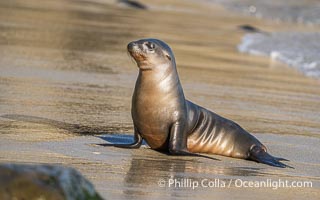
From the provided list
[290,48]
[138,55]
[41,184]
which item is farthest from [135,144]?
[290,48]

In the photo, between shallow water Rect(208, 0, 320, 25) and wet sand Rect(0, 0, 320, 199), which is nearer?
wet sand Rect(0, 0, 320, 199)

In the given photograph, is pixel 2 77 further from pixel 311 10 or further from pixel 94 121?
pixel 311 10

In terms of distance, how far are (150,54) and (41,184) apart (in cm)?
332

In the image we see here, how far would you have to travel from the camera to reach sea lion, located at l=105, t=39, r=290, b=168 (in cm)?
745

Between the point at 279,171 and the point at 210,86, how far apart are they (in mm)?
4526

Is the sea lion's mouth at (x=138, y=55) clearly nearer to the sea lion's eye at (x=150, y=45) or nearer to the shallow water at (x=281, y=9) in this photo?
the sea lion's eye at (x=150, y=45)

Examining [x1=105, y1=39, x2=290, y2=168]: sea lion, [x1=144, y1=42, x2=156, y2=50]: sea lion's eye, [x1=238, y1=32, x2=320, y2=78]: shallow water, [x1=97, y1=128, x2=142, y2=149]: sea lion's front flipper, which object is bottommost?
[x1=238, y1=32, x2=320, y2=78]: shallow water

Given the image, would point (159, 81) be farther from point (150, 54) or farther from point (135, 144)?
point (135, 144)

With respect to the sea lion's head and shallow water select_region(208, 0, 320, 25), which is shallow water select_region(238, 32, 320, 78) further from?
shallow water select_region(208, 0, 320, 25)

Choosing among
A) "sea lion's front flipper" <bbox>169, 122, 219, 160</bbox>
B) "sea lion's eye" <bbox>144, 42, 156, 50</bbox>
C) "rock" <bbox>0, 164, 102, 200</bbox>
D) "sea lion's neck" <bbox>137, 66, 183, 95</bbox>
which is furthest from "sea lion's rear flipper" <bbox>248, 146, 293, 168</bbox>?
"rock" <bbox>0, 164, 102, 200</bbox>

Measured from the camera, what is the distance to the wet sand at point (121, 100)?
264 inches

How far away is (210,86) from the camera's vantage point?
462 inches

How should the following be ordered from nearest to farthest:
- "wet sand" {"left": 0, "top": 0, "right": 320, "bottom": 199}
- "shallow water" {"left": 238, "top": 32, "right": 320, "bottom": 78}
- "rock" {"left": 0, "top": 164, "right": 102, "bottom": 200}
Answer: "rock" {"left": 0, "top": 164, "right": 102, "bottom": 200}, "wet sand" {"left": 0, "top": 0, "right": 320, "bottom": 199}, "shallow water" {"left": 238, "top": 32, "right": 320, "bottom": 78}

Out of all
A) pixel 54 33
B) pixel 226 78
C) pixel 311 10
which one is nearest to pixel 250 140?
pixel 226 78
